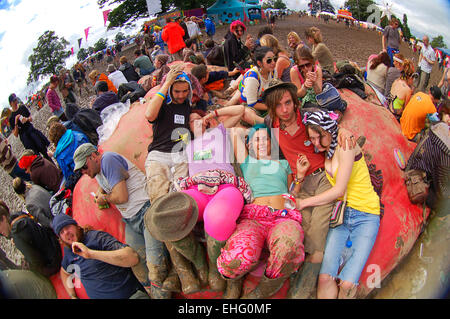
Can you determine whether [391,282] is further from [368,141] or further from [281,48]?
[281,48]

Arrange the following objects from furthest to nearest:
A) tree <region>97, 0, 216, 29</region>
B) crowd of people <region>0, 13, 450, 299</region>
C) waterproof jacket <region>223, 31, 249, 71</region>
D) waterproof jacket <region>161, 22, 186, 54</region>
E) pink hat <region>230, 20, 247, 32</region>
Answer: waterproof jacket <region>161, 22, 186, 54</region>
waterproof jacket <region>223, 31, 249, 71</region>
pink hat <region>230, 20, 247, 32</region>
tree <region>97, 0, 216, 29</region>
crowd of people <region>0, 13, 450, 299</region>

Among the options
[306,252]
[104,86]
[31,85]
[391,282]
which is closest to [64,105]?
[104,86]

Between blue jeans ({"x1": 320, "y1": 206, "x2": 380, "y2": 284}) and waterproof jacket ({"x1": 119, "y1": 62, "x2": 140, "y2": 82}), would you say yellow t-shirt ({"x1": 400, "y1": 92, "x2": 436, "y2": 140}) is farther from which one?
waterproof jacket ({"x1": 119, "y1": 62, "x2": 140, "y2": 82})

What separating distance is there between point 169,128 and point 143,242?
1091 millimetres

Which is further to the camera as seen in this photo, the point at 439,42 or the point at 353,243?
the point at 353,243

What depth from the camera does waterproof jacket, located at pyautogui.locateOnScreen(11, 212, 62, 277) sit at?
77.7 inches

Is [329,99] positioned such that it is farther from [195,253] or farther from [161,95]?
[195,253]

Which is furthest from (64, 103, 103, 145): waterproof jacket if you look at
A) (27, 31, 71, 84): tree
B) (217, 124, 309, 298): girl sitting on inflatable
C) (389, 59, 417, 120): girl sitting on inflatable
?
(389, 59, 417, 120): girl sitting on inflatable

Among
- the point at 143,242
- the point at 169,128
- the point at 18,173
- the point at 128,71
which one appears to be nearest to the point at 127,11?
the point at 169,128

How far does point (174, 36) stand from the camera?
5.02 m

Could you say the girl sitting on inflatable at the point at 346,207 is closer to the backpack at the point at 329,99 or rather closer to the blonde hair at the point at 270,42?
the backpack at the point at 329,99

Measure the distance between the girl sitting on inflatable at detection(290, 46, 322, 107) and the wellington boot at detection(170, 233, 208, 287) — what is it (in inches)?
73.2

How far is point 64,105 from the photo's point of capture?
4.69 meters
